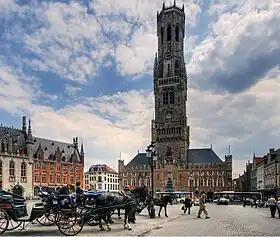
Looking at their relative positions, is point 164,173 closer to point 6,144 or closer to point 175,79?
point 175,79

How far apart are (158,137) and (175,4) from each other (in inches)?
1500

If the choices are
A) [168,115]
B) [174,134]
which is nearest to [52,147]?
[174,134]

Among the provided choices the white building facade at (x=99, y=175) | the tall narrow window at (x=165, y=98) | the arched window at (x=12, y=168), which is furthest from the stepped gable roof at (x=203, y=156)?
the arched window at (x=12, y=168)

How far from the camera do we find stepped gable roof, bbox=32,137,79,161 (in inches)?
3319

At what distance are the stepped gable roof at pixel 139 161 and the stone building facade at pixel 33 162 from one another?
75.0 feet

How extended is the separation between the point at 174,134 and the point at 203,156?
1095cm

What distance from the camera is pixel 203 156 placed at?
109188 millimetres

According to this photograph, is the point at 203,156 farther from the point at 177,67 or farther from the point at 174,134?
the point at 177,67

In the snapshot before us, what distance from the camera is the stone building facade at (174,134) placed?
104 m

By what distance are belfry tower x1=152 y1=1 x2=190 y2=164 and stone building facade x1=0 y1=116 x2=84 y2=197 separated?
2255 centimetres

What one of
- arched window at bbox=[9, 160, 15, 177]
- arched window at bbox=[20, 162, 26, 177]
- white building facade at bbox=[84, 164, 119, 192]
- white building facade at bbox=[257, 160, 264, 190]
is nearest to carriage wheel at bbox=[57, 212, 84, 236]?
arched window at bbox=[9, 160, 15, 177]

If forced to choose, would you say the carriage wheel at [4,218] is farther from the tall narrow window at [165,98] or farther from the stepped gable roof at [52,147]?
the tall narrow window at [165,98]

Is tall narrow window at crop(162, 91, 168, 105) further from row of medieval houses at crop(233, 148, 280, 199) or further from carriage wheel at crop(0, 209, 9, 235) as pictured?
carriage wheel at crop(0, 209, 9, 235)

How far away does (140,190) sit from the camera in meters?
22.5
